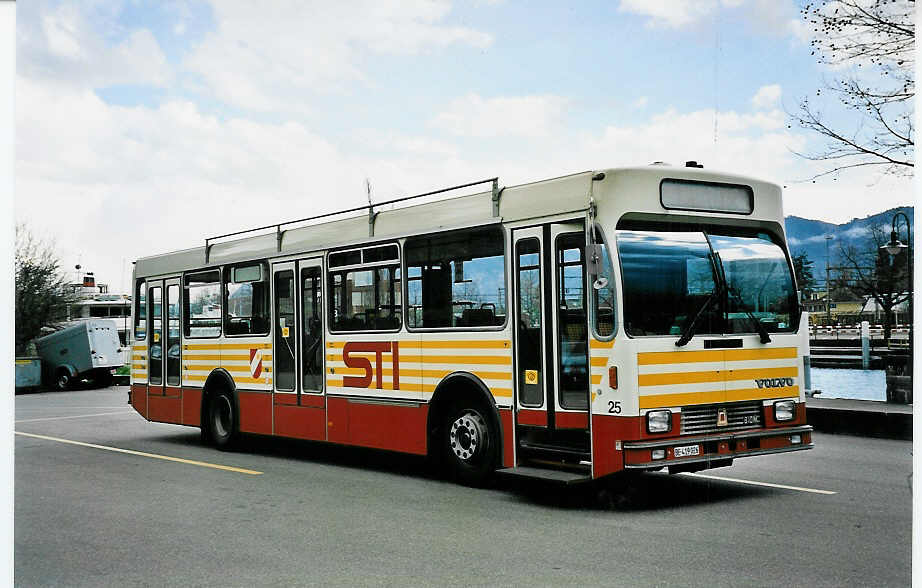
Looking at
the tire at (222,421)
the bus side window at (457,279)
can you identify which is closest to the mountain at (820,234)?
the bus side window at (457,279)

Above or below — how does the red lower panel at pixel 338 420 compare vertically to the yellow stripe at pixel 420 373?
below

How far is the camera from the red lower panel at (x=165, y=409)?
14.6 m

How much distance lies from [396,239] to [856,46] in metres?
5.89

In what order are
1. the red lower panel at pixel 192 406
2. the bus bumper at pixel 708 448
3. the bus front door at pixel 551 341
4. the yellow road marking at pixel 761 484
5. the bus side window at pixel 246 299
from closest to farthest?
the bus bumper at pixel 708 448, the bus front door at pixel 551 341, the yellow road marking at pixel 761 484, the bus side window at pixel 246 299, the red lower panel at pixel 192 406

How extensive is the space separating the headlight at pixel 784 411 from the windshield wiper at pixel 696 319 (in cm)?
113

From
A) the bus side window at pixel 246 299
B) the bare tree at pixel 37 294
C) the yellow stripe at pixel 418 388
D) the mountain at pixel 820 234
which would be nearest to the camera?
the yellow stripe at pixel 418 388

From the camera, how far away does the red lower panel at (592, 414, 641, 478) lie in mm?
7840

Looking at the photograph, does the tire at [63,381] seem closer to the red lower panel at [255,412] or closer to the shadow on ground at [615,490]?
the red lower panel at [255,412]

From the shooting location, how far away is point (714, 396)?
823 cm

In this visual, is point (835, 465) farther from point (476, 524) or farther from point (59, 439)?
point (59, 439)

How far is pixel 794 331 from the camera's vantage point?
8.84 metres

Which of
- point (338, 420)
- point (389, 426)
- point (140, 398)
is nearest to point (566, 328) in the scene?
point (389, 426)

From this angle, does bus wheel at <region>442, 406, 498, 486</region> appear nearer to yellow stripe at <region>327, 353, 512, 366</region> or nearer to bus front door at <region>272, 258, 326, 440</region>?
yellow stripe at <region>327, 353, 512, 366</region>

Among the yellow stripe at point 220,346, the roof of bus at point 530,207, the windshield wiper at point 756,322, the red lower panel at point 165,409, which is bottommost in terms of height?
the red lower panel at point 165,409
